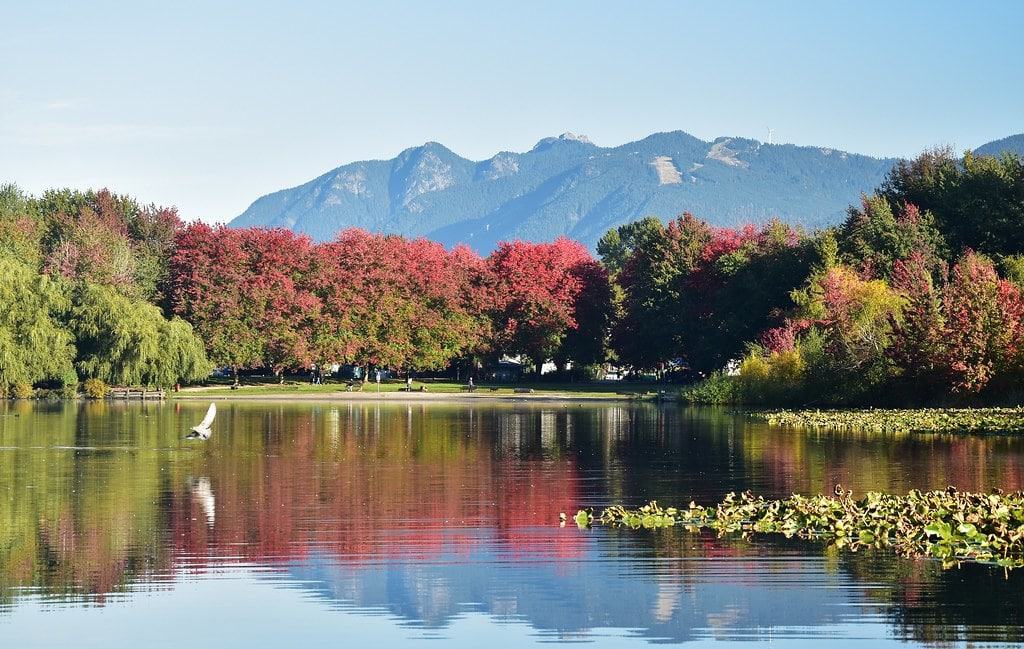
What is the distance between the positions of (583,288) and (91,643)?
8045 cm

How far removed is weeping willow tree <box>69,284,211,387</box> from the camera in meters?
71.2

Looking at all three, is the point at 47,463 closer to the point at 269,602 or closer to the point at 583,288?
the point at 269,602

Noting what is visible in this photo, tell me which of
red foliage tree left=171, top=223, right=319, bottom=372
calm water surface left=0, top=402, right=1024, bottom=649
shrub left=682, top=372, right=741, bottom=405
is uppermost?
red foliage tree left=171, top=223, right=319, bottom=372

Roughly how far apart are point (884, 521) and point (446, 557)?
5868 millimetres

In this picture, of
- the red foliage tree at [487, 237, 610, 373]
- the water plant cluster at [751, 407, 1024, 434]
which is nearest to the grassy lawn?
the red foliage tree at [487, 237, 610, 373]

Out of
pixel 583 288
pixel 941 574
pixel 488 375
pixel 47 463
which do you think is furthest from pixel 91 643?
pixel 488 375

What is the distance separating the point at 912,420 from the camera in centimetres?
4412

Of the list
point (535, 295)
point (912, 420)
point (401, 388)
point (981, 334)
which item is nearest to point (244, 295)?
point (401, 388)

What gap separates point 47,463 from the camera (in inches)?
1209

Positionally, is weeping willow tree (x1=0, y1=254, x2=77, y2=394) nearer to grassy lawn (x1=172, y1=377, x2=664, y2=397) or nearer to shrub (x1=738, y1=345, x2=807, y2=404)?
grassy lawn (x1=172, y1=377, x2=664, y2=397)

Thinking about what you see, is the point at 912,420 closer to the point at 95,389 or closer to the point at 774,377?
the point at 774,377

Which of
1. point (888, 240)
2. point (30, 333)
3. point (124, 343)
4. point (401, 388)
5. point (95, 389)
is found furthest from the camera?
point (401, 388)

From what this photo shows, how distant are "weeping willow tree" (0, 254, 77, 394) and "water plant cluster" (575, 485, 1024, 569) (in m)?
51.9

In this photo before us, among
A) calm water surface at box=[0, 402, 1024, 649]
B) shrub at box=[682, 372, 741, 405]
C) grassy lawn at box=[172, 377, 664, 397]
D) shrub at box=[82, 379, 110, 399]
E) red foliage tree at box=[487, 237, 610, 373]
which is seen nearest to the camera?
calm water surface at box=[0, 402, 1024, 649]
